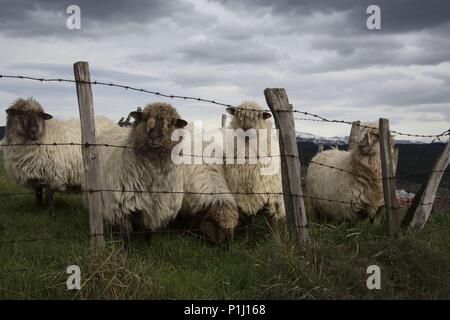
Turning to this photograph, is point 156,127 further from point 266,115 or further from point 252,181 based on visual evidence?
point 266,115

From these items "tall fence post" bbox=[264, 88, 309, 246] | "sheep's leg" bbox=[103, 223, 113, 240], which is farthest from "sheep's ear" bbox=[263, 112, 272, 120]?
"sheep's leg" bbox=[103, 223, 113, 240]

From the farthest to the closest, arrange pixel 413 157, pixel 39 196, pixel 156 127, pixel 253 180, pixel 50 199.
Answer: pixel 413 157, pixel 39 196, pixel 50 199, pixel 253 180, pixel 156 127

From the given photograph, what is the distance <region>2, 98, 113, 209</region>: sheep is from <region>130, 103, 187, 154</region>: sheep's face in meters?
3.55

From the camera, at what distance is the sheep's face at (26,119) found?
9.40 meters

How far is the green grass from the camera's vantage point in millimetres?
4859

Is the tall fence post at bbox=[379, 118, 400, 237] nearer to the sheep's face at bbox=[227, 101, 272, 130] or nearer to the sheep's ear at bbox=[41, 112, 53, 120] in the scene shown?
the sheep's face at bbox=[227, 101, 272, 130]

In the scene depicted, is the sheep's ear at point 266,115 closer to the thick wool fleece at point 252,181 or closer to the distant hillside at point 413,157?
the thick wool fleece at point 252,181

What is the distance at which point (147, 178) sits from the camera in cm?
685

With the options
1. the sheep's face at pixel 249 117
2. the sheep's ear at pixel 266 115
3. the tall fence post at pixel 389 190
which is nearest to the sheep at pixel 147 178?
the sheep's face at pixel 249 117

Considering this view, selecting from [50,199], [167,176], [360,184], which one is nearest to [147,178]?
[167,176]

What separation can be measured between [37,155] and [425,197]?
23.6ft

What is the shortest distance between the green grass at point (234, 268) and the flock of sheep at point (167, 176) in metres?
0.54
